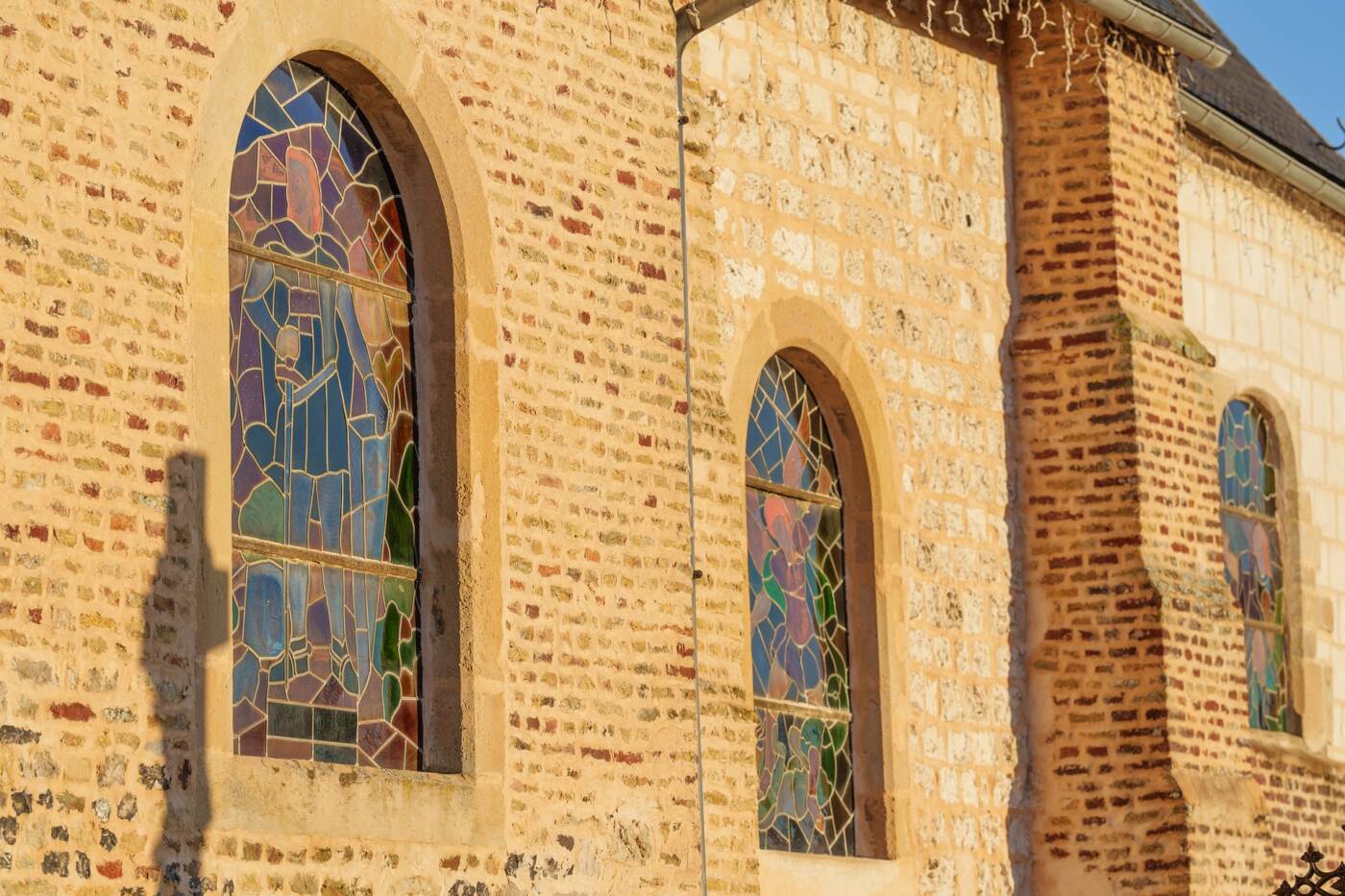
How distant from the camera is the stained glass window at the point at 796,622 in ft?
A: 41.3

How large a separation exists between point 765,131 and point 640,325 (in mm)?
2252

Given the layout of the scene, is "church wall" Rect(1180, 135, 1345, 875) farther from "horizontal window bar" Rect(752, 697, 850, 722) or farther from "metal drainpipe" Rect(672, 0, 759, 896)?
"metal drainpipe" Rect(672, 0, 759, 896)

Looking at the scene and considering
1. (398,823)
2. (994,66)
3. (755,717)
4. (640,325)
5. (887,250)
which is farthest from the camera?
(994,66)

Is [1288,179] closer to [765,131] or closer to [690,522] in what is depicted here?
[765,131]

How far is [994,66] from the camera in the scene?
15.0 meters

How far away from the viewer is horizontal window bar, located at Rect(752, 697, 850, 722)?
12562 mm

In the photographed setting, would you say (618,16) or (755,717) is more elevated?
(618,16)

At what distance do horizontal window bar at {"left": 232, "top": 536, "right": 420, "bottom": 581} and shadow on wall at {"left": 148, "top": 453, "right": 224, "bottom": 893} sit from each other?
2.06ft

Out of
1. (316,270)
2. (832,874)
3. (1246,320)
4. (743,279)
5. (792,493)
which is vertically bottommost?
(832,874)

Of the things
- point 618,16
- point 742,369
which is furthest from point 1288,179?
point 618,16

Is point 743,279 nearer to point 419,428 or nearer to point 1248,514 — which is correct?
point 419,428

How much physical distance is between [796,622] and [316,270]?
4056mm

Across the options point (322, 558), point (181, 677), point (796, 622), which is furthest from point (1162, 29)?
point (181, 677)

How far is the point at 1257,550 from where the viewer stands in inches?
674
